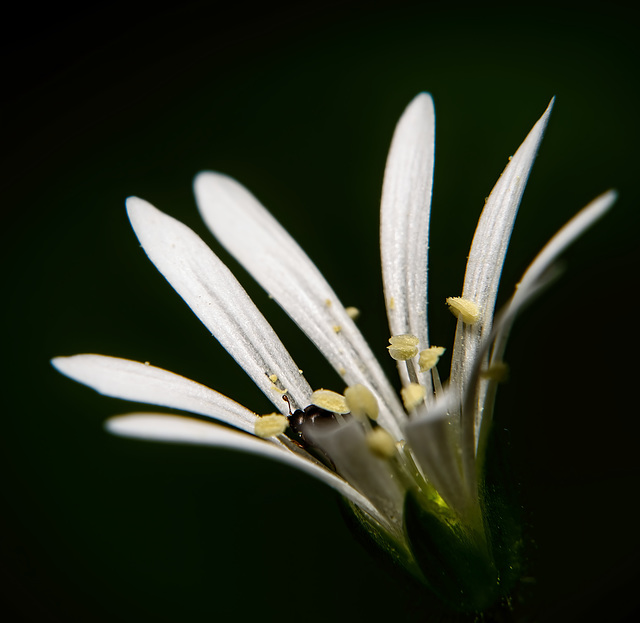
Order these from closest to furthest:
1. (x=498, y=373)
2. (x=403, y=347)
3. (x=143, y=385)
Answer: (x=498, y=373) → (x=143, y=385) → (x=403, y=347)

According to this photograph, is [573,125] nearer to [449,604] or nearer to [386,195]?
[386,195]

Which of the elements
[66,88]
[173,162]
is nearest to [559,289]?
[173,162]

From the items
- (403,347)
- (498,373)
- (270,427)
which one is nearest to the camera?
(498,373)

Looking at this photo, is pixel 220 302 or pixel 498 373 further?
pixel 220 302

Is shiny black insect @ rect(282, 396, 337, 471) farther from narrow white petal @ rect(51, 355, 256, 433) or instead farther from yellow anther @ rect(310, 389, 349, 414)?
narrow white petal @ rect(51, 355, 256, 433)

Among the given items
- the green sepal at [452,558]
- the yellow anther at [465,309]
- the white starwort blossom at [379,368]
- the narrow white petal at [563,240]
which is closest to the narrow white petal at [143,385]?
the white starwort blossom at [379,368]

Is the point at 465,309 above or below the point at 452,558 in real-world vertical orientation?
above

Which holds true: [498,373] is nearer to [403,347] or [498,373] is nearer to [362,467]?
[362,467]

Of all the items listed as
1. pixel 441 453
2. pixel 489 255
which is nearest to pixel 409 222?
pixel 489 255
